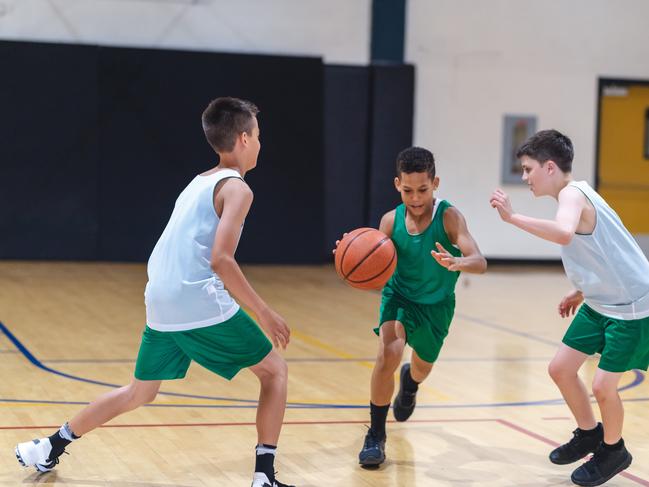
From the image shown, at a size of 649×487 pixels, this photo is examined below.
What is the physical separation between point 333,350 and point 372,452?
3.04 meters

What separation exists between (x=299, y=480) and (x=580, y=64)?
11110mm

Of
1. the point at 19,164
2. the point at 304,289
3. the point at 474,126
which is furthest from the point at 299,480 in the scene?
the point at 474,126

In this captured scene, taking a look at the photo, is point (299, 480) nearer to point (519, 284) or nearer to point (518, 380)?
point (518, 380)

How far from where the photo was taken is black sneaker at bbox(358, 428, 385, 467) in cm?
434

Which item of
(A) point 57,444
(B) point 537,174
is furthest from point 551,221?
(A) point 57,444

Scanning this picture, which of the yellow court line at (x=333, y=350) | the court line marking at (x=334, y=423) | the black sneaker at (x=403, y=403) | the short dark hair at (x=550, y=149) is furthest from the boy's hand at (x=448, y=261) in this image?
the yellow court line at (x=333, y=350)

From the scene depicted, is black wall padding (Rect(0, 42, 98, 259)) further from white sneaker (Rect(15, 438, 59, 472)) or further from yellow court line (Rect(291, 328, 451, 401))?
white sneaker (Rect(15, 438, 59, 472))

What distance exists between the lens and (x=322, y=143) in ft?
42.8

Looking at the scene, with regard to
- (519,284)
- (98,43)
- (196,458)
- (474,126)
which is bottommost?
(519,284)

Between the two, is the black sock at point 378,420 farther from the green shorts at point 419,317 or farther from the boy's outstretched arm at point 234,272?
the boy's outstretched arm at point 234,272

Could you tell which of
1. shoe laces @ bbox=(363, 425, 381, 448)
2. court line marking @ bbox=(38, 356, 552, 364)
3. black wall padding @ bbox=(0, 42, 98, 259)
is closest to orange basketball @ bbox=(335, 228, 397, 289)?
shoe laces @ bbox=(363, 425, 381, 448)

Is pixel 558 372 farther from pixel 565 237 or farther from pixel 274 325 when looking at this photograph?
pixel 274 325

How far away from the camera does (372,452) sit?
14.3 feet

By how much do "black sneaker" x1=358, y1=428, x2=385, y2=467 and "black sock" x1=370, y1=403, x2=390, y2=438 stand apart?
0.10ft
